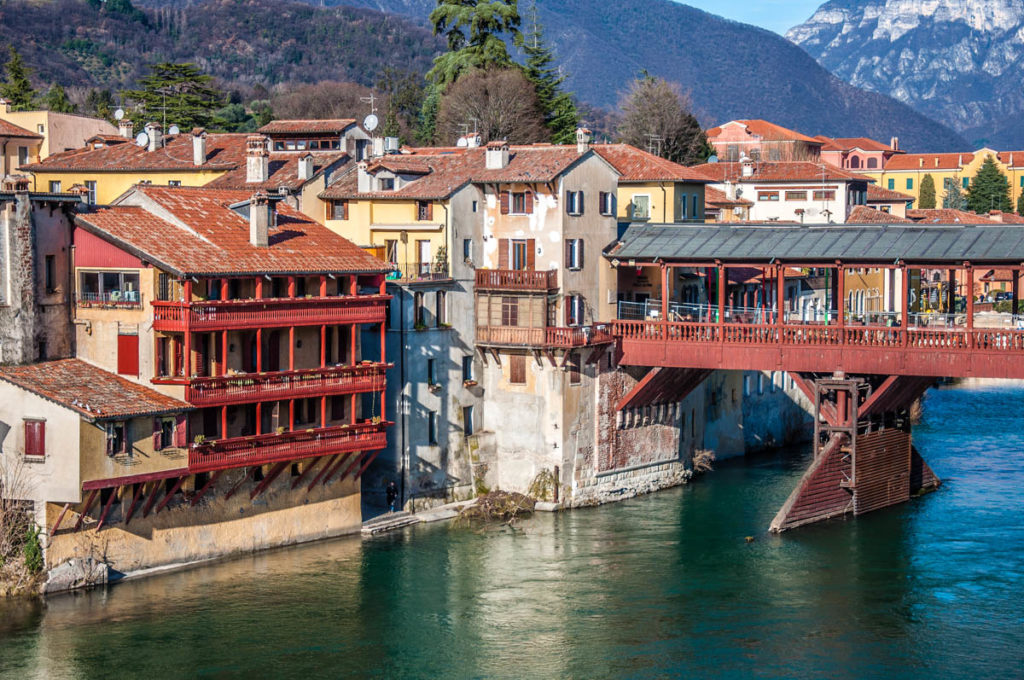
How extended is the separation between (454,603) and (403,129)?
83.5 metres

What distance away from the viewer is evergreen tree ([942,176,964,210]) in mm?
171125

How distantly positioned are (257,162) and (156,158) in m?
9.55

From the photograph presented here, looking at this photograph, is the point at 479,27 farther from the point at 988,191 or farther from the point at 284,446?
the point at 988,191

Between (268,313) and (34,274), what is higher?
(34,274)

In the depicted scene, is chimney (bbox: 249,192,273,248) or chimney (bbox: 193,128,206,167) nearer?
chimney (bbox: 249,192,273,248)

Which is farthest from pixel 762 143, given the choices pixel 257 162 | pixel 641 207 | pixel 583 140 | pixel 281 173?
pixel 257 162

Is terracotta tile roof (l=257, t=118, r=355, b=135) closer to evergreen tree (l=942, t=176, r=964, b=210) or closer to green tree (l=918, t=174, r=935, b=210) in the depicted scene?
evergreen tree (l=942, t=176, r=964, b=210)

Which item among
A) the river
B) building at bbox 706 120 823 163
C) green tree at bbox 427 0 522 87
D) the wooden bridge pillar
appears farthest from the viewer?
building at bbox 706 120 823 163

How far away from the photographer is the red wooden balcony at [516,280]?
66.7 metres

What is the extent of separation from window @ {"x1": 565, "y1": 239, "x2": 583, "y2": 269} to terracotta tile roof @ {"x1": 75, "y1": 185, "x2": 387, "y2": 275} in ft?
31.6

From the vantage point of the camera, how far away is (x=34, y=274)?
54531mm

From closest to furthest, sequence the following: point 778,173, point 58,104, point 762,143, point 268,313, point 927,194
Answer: point 268,313
point 778,173
point 58,104
point 762,143
point 927,194

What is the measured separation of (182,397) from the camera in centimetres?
5416

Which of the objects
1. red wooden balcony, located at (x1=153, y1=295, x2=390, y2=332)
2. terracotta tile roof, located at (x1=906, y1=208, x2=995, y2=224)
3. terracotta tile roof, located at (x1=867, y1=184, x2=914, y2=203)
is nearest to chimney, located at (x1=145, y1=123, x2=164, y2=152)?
red wooden balcony, located at (x1=153, y1=295, x2=390, y2=332)
